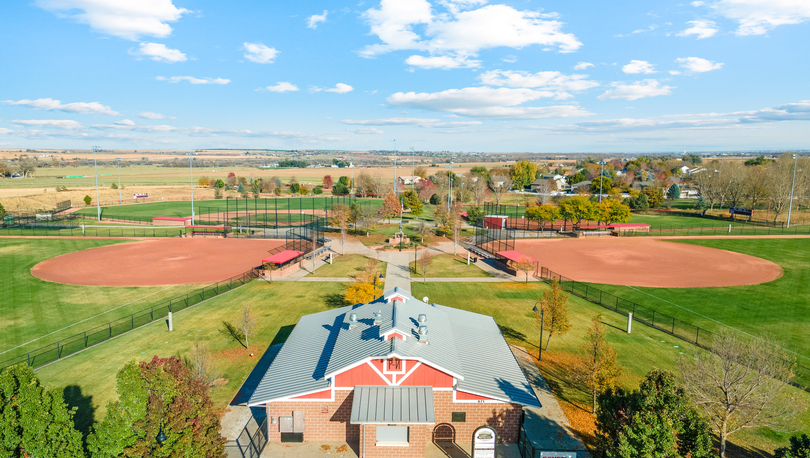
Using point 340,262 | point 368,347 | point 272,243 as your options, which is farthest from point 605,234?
point 368,347

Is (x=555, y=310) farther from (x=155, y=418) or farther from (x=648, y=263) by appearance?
(x=648, y=263)

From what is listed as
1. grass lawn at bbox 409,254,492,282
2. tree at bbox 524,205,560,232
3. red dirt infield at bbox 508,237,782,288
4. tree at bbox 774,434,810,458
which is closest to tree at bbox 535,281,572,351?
tree at bbox 774,434,810,458

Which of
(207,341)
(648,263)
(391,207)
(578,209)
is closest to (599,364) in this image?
(207,341)

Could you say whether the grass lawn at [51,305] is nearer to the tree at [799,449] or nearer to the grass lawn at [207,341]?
the grass lawn at [207,341]

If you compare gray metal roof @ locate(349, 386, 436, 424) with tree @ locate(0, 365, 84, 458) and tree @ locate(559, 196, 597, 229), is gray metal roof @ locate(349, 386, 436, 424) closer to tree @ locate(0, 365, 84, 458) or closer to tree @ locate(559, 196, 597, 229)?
tree @ locate(0, 365, 84, 458)

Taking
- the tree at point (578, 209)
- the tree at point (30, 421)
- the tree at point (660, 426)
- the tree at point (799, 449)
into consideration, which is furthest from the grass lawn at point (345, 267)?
the tree at point (799, 449)

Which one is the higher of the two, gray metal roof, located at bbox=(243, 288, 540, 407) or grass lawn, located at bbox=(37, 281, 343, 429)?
gray metal roof, located at bbox=(243, 288, 540, 407)
